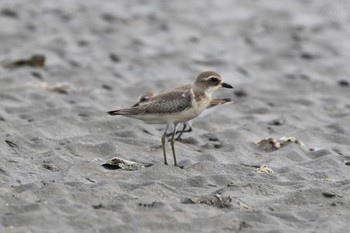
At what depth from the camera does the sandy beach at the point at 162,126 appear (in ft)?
26.5

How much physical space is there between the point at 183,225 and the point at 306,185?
2.14 m

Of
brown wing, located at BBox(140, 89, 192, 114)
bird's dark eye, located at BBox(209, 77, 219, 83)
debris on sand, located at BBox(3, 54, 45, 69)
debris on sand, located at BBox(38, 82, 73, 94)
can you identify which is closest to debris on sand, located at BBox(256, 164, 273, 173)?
A: brown wing, located at BBox(140, 89, 192, 114)

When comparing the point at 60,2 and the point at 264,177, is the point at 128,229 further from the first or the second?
the point at 60,2

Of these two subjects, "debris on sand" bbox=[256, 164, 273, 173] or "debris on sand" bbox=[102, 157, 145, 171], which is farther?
"debris on sand" bbox=[256, 164, 273, 173]

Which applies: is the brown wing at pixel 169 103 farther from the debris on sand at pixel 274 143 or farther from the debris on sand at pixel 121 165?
the debris on sand at pixel 274 143

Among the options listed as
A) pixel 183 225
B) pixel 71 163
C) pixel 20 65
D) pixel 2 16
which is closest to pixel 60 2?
pixel 2 16

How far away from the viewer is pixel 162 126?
12719 mm

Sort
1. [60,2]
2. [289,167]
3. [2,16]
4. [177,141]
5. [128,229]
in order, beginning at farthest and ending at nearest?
[60,2] → [2,16] → [177,141] → [289,167] → [128,229]

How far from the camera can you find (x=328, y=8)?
21438mm

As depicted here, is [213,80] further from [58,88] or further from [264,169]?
[58,88]

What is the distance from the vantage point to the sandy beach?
8.09 m

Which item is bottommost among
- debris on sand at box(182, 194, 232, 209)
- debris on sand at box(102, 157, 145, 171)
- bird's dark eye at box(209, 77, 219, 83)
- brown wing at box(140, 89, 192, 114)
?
debris on sand at box(102, 157, 145, 171)

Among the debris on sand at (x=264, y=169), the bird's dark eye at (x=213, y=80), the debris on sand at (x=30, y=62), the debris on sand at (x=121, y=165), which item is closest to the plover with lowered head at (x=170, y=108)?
the bird's dark eye at (x=213, y=80)

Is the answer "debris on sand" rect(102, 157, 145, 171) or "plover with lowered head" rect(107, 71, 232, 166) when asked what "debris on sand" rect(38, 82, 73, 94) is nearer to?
"plover with lowered head" rect(107, 71, 232, 166)
